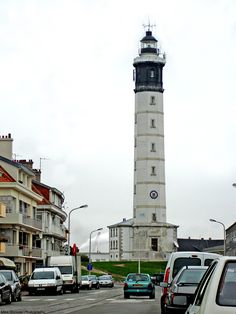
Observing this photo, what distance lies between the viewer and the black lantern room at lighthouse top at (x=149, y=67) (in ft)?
415

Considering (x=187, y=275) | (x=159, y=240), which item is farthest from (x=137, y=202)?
(x=187, y=275)

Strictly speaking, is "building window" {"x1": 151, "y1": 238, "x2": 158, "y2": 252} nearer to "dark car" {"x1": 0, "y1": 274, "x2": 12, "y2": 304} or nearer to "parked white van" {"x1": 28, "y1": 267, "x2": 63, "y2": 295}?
"parked white van" {"x1": 28, "y1": 267, "x2": 63, "y2": 295}

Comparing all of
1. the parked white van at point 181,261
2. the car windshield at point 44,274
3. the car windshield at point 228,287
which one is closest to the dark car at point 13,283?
the car windshield at point 44,274

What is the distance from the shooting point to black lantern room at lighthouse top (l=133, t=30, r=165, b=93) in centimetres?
12644

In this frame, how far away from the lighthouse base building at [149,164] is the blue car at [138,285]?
252 feet

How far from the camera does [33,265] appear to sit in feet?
278

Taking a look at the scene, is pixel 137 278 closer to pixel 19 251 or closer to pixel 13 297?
pixel 13 297

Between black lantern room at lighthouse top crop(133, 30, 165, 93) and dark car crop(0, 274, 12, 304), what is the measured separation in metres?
90.2

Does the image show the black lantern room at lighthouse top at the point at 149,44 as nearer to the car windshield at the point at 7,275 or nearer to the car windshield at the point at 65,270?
the car windshield at the point at 65,270

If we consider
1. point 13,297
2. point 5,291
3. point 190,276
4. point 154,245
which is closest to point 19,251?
point 13,297

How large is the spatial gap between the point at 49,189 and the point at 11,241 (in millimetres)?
18881

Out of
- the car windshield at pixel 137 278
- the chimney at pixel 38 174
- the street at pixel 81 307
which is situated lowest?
the street at pixel 81 307

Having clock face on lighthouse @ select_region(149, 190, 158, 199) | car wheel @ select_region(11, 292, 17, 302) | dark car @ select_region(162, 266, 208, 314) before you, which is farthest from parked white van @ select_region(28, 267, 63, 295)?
clock face on lighthouse @ select_region(149, 190, 158, 199)

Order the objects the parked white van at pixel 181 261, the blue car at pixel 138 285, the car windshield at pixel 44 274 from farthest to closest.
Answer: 1. the car windshield at pixel 44 274
2. the blue car at pixel 138 285
3. the parked white van at pixel 181 261
